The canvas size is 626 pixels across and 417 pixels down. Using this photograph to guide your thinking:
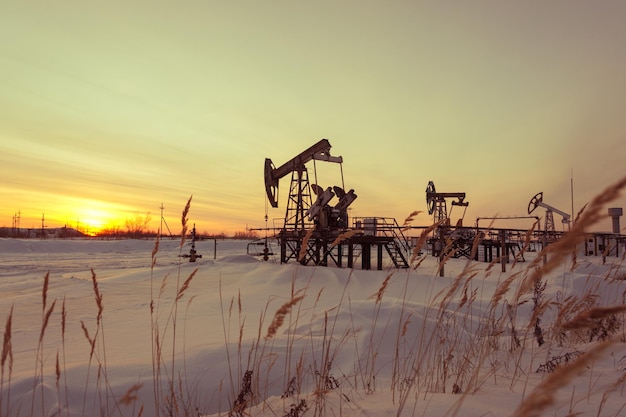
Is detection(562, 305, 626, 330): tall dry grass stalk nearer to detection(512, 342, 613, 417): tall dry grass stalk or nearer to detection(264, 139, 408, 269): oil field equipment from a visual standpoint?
detection(512, 342, 613, 417): tall dry grass stalk

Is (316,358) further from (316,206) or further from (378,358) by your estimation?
(316,206)

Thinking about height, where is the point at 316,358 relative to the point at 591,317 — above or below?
below

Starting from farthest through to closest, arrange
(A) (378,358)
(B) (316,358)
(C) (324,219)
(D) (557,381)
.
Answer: (C) (324,219)
(A) (378,358)
(B) (316,358)
(D) (557,381)

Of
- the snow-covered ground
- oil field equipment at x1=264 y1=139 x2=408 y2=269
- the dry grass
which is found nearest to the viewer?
the dry grass

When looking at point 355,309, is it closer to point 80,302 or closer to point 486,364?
point 486,364

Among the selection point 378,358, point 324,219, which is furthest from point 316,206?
point 378,358

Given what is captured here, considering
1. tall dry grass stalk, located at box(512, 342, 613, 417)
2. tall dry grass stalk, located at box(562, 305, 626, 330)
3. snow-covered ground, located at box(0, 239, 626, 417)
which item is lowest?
snow-covered ground, located at box(0, 239, 626, 417)

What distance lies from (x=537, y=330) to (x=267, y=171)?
762 inches

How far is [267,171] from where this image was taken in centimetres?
2278

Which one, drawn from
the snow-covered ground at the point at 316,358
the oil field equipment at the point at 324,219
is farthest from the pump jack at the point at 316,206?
the snow-covered ground at the point at 316,358

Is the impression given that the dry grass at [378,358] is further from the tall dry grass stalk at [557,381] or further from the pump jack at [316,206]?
the pump jack at [316,206]

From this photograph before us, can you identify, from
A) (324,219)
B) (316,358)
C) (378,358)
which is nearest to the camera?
(316,358)

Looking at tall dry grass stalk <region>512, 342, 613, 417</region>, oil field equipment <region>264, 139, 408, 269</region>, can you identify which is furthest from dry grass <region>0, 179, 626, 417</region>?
oil field equipment <region>264, 139, 408, 269</region>

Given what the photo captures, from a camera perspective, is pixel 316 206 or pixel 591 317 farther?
pixel 316 206
